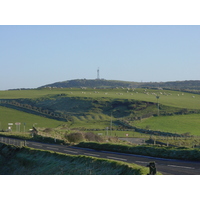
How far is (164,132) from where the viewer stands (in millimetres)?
73000

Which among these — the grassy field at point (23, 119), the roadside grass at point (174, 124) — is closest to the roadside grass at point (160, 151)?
the roadside grass at point (174, 124)

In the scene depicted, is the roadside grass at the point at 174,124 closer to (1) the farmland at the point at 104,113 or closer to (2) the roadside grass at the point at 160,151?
(1) the farmland at the point at 104,113

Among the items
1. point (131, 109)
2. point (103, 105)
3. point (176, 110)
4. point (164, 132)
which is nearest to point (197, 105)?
point (176, 110)

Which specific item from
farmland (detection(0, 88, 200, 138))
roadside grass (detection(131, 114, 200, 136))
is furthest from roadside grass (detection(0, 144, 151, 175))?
roadside grass (detection(131, 114, 200, 136))

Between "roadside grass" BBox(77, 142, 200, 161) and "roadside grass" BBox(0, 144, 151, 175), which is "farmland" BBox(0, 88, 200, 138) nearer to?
"roadside grass" BBox(77, 142, 200, 161)

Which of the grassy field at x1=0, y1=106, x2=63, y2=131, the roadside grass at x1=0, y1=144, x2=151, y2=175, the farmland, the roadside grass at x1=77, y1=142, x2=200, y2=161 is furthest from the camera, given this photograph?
the grassy field at x1=0, y1=106, x2=63, y2=131

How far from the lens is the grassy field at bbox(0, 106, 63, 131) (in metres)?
88.1

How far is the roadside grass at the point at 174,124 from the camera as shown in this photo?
253 feet

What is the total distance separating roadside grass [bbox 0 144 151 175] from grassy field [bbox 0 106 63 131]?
50.4m

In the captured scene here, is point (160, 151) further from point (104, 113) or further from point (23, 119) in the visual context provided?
point (104, 113)

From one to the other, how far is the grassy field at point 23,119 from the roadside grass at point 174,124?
19.5 m

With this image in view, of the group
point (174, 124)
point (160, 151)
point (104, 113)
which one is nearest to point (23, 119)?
point (104, 113)

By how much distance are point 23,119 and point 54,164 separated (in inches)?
2820

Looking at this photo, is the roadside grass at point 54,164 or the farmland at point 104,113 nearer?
the roadside grass at point 54,164
